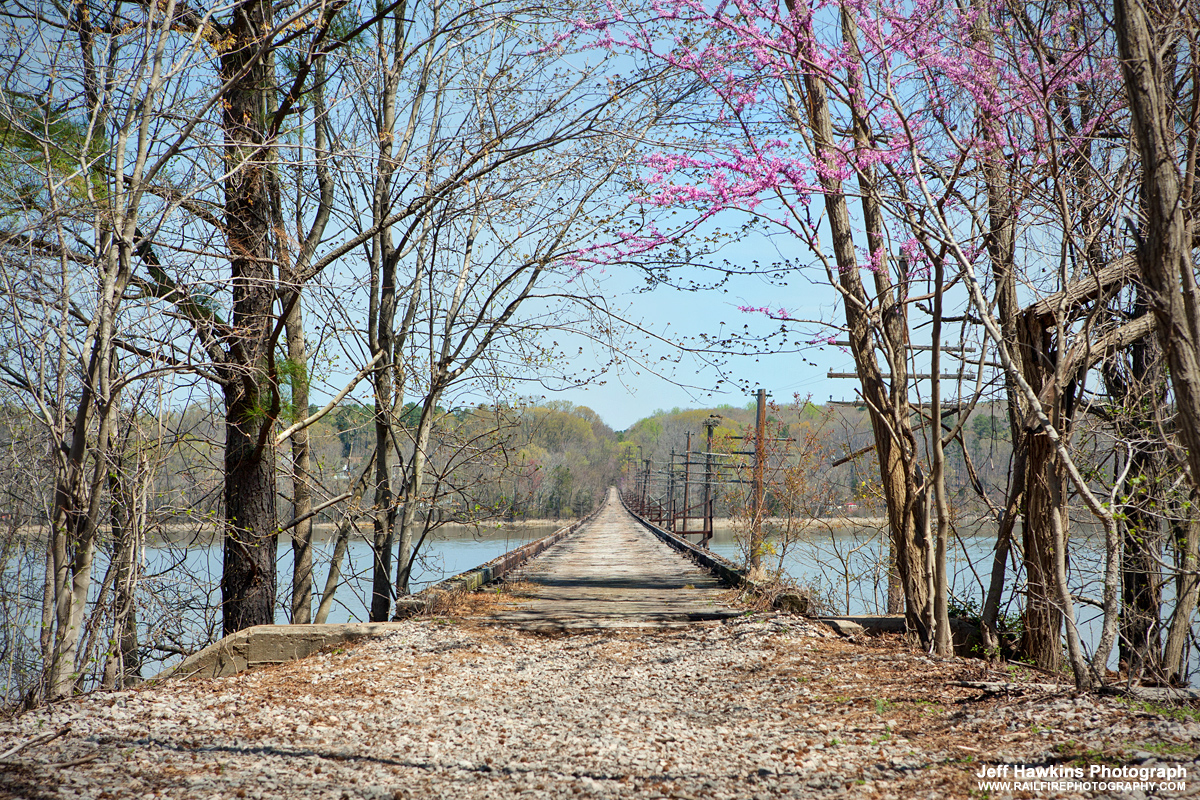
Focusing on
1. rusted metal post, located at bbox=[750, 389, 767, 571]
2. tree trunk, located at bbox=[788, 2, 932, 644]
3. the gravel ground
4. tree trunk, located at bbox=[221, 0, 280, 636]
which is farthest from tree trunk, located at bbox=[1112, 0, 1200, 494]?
rusted metal post, located at bbox=[750, 389, 767, 571]

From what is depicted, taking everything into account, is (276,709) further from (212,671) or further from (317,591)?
(317,591)

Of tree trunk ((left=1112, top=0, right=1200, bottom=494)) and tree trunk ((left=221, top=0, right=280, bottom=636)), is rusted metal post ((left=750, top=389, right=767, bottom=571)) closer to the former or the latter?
tree trunk ((left=221, top=0, right=280, bottom=636))

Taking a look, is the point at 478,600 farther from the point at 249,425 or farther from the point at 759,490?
the point at 759,490

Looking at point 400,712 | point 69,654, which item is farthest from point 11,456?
point 400,712

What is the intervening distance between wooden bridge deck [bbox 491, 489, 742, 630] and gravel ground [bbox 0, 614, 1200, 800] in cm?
176

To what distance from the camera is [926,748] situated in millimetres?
3320

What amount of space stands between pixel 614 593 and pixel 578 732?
19.3 ft

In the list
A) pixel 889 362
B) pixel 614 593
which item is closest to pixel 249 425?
pixel 614 593

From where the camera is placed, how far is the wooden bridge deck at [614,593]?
7223 mm

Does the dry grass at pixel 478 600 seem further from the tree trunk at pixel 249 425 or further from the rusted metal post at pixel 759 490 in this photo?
the rusted metal post at pixel 759 490

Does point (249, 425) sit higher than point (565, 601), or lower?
higher

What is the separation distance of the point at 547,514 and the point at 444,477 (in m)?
66.6

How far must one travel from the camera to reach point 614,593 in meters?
9.69

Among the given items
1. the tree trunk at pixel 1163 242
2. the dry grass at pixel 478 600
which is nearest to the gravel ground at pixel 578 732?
the tree trunk at pixel 1163 242
